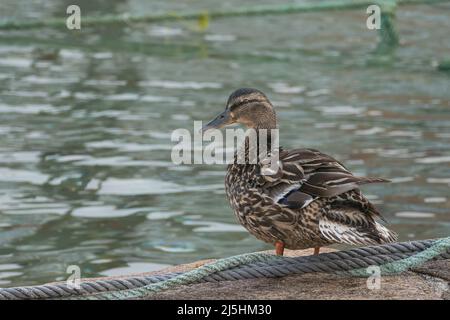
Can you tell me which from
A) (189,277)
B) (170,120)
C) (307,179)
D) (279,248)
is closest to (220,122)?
(279,248)

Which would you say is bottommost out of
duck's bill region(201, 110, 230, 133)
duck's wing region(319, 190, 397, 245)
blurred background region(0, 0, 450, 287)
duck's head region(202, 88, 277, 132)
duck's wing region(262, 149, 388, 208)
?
blurred background region(0, 0, 450, 287)

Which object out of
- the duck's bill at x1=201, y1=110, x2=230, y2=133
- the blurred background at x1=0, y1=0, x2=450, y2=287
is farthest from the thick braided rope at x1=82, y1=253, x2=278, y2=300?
the blurred background at x1=0, y1=0, x2=450, y2=287

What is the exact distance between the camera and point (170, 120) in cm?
1182

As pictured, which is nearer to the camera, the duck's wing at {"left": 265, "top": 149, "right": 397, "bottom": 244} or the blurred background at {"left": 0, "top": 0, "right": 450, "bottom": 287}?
the duck's wing at {"left": 265, "top": 149, "right": 397, "bottom": 244}

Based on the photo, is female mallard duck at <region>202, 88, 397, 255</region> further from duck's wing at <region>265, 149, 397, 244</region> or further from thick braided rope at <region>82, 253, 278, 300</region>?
thick braided rope at <region>82, 253, 278, 300</region>

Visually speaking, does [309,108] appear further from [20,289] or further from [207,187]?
[20,289]

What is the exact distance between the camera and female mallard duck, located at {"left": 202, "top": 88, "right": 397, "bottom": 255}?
516 centimetres

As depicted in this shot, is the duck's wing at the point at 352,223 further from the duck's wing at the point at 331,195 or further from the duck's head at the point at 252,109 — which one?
the duck's head at the point at 252,109

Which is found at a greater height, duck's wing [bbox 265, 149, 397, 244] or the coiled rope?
duck's wing [bbox 265, 149, 397, 244]

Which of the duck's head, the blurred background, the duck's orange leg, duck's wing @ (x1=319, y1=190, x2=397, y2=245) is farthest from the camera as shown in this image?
the blurred background

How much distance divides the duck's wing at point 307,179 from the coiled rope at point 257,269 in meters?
0.32

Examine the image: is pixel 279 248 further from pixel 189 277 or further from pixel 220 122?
pixel 220 122

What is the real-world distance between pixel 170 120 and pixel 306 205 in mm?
6704

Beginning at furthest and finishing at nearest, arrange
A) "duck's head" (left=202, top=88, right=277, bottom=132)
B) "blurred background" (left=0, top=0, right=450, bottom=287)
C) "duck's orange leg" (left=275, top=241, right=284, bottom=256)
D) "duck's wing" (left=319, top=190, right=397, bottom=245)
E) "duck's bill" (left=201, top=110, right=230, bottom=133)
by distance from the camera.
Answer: "blurred background" (left=0, top=0, right=450, bottom=287) → "duck's bill" (left=201, top=110, right=230, bottom=133) → "duck's head" (left=202, top=88, right=277, bottom=132) → "duck's orange leg" (left=275, top=241, right=284, bottom=256) → "duck's wing" (left=319, top=190, right=397, bottom=245)
